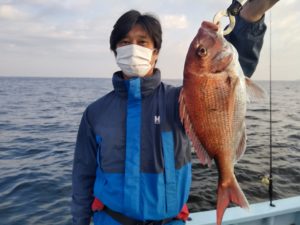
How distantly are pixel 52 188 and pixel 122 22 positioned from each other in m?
7.09

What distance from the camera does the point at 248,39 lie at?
217cm

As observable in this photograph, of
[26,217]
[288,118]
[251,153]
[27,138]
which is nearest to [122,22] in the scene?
[26,217]

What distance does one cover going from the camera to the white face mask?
2.41m

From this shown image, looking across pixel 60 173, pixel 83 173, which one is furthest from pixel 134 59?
pixel 60 173

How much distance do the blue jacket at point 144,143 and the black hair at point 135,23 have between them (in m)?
0.29

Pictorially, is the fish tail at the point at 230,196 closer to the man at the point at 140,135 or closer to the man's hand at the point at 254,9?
the man at the point at 140,135

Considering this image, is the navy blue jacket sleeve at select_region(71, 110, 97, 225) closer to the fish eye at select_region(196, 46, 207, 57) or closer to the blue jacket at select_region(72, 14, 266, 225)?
the blue jacket at select_region(72, 14, 266, 225)

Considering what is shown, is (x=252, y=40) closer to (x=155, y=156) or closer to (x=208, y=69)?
(x=208, y=69)

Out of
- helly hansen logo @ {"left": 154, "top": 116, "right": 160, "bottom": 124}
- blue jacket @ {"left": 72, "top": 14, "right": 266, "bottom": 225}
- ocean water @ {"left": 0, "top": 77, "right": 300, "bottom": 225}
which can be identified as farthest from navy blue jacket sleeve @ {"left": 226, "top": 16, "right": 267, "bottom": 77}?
ocean water @ {"left": 0, "top": 77, "right": 300, "bottom": 225}

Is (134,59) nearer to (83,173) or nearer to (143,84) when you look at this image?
(143,84)

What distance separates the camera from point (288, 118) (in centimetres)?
1894

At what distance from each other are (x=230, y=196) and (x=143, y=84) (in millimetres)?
1018

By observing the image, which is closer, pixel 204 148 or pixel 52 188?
pixel 204 148

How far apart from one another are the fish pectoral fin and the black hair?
89 cm
